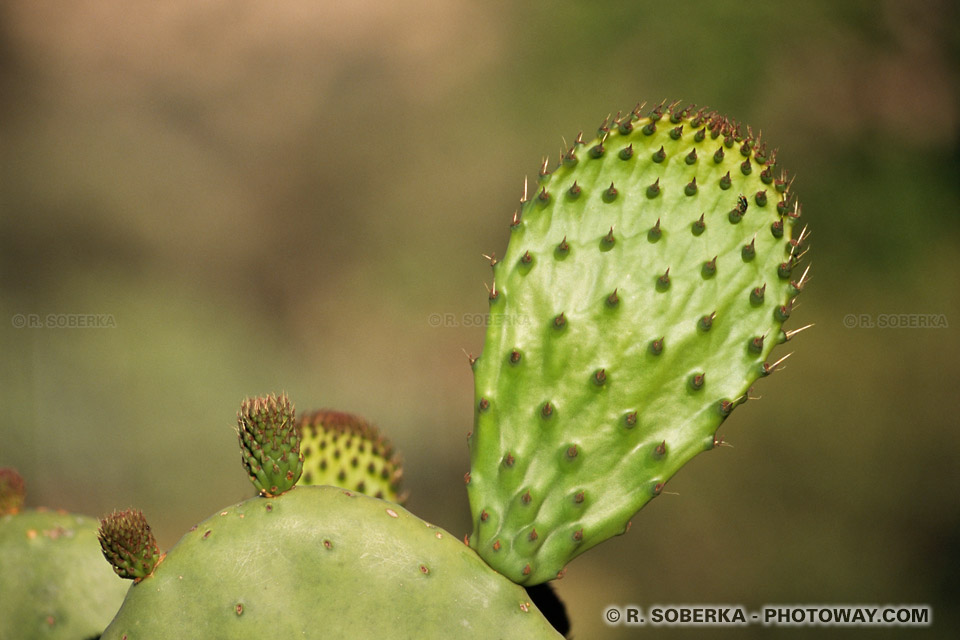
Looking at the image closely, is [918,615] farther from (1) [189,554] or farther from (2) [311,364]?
(1) [189,554]

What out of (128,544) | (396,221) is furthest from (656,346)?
(396,221)

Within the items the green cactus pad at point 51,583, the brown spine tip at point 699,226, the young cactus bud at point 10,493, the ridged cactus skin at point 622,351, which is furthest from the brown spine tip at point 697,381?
the young cactus bud at point 10,493

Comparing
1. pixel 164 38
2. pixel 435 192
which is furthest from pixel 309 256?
pixel 164 38

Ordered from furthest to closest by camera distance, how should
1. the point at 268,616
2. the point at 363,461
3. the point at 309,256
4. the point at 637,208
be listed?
1. the point at 309,256
2. the point at 363,461
3. the point at 637,208
4. the point at 268,616

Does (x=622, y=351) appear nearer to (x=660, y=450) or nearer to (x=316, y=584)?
(x=660, y=450)

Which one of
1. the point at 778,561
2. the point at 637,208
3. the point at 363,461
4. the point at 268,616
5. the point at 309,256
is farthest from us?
the point at 309,256

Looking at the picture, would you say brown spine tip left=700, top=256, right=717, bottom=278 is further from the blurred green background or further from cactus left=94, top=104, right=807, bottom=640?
the blurred green background
